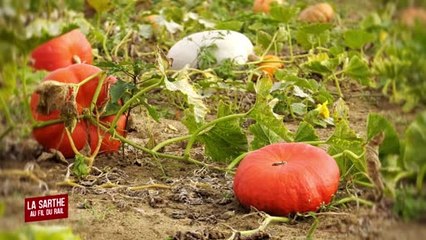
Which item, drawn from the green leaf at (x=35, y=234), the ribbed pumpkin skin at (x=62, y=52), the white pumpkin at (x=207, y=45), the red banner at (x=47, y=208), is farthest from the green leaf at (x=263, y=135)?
the green leaf at (x=35, y=234)

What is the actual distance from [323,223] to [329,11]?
12.2ft

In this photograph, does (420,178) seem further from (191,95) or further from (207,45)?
(207,45)

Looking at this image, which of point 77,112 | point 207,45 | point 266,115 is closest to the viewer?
point 77,112

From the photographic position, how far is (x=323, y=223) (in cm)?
303

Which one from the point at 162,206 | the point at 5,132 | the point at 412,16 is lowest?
the point at 162,206

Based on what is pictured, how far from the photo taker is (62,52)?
432 centimetres

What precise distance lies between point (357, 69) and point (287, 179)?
5.06ft

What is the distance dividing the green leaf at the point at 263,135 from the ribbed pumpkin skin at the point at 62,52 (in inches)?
40.2

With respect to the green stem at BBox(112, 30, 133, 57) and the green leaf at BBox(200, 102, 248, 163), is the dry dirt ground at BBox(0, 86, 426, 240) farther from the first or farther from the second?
the green stem at BBox(112, 30, 133, 57)

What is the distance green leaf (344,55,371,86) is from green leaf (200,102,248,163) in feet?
3.51

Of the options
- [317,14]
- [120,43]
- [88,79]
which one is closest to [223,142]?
[88,79]

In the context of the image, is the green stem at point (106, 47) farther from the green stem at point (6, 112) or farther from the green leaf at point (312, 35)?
the green stem at point (6, 112)

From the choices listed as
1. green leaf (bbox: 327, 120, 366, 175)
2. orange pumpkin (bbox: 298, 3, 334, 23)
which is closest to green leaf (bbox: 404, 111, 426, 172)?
green leaf (bbox: 327, 120, 366, 175)

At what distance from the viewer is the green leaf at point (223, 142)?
3.44 meters
